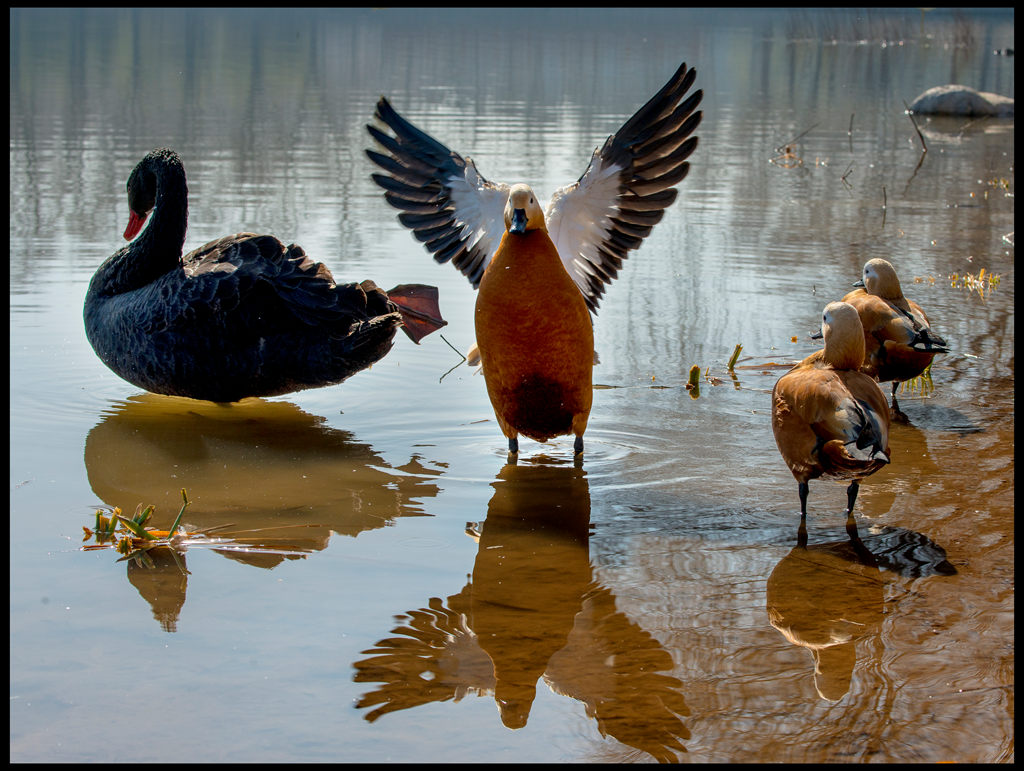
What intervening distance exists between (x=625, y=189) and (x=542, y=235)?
2.71 ft

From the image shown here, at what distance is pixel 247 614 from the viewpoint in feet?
13.0

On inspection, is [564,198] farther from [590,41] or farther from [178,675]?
[590,41]

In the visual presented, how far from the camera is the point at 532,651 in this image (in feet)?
12.3

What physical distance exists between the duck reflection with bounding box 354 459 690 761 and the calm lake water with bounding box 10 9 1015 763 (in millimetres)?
12

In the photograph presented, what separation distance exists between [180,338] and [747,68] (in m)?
30.0

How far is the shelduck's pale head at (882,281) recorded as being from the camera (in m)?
6.57

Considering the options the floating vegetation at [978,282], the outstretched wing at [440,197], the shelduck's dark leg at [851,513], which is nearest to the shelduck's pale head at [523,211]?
the outstretched wing at [440,197]

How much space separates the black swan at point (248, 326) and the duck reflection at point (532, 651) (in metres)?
2.13

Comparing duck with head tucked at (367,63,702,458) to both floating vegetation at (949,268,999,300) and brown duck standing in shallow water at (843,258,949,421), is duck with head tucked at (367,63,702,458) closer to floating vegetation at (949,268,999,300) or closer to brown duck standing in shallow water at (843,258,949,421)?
brown duck standing in shallow water at (843,258,949,421)

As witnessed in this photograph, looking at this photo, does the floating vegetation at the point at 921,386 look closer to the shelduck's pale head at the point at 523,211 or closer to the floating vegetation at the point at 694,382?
the floating vegetation at the point at 694,382

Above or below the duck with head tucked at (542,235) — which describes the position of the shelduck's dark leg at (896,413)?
below

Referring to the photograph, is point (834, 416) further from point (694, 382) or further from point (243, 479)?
point (243, 479)

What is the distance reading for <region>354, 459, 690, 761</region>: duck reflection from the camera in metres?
3.38

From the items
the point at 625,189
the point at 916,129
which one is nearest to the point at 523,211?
the point at 625,189
